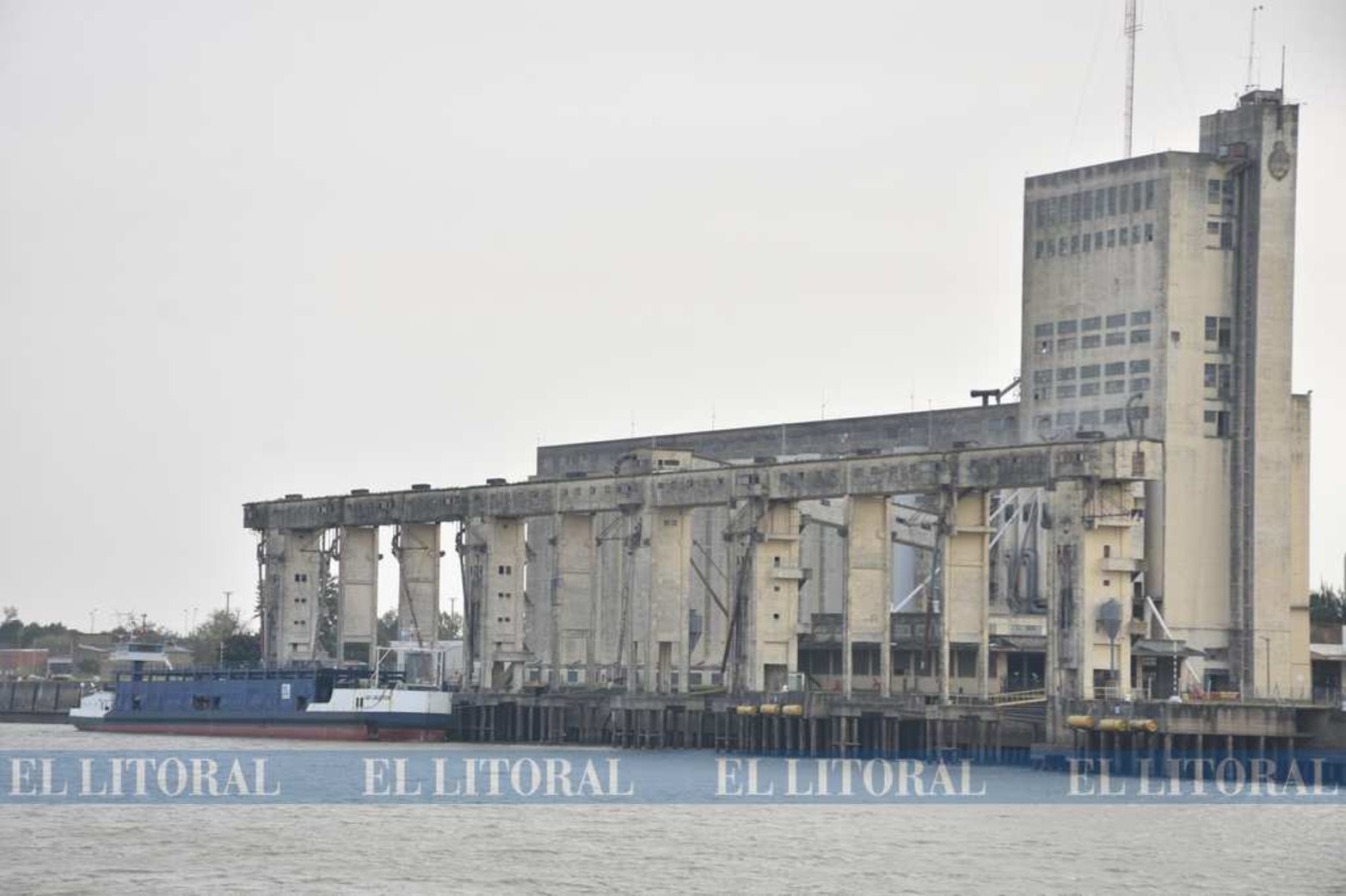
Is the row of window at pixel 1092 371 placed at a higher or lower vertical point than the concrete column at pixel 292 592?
higher

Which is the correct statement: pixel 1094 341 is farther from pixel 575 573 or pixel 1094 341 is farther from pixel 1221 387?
pixel 575 573

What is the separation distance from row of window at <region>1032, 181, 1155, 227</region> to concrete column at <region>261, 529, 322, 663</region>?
47.2 m

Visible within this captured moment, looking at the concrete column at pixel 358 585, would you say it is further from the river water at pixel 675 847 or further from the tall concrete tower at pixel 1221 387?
the river water at pixel 675 847

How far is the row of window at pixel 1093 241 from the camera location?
13275 cm

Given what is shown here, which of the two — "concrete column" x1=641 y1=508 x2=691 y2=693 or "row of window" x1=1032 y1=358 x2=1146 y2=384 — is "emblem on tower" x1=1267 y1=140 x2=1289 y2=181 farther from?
"concrete column" x1=641 y1=508 x2=691 y2=693

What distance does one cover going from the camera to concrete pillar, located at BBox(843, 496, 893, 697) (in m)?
115

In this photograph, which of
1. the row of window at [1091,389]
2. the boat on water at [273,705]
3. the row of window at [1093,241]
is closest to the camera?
the boat on water at [273,705]

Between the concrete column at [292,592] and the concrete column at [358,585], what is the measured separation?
154 inches

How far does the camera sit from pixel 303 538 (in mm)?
147625

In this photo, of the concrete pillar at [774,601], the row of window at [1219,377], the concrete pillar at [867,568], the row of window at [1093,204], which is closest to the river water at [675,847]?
the concrete pillar at [867,568]

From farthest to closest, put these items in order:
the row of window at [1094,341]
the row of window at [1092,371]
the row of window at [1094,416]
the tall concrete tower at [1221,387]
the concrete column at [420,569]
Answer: the concrete column at [420,569], the row of window at [1092,371], the row of window at [1094,341], the row of window at [1094,416], the tall concrete tower at [1221,387]

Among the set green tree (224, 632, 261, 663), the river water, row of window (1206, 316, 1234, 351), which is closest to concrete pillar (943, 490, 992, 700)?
the river water

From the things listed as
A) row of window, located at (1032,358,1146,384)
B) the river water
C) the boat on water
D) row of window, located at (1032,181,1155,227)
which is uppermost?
row of window, located at (1032,181,1155,227)

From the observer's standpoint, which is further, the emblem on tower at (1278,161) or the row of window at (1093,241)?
the row of window at (1093,241)
